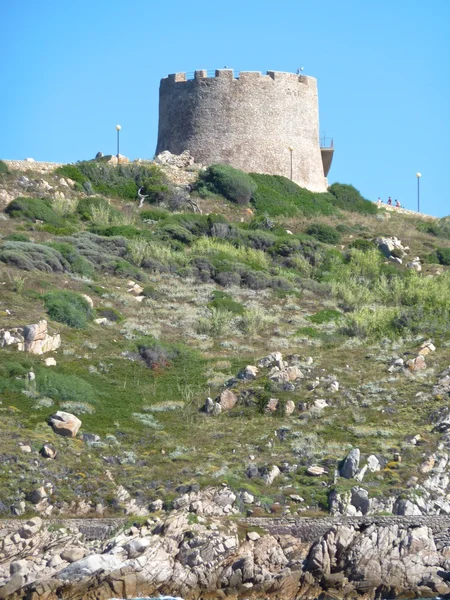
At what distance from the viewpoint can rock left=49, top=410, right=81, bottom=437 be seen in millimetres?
29406

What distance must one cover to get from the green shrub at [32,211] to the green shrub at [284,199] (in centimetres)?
1051

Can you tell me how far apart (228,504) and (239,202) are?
3107 centimetres

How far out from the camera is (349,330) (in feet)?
131

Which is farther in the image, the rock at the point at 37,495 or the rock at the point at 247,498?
the rock at the point at 247,498

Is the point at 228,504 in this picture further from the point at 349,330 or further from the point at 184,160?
the point at 184,160

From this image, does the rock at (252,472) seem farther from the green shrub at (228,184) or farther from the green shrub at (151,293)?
the green shrub at (228,184)

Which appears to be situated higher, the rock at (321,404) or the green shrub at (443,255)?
the green shrub at (443,255)

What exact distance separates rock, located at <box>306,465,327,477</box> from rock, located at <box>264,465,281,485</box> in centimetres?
64

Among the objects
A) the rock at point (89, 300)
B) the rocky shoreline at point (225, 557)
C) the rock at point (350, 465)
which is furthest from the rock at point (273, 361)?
the rocky shoreline at point (225, 557)

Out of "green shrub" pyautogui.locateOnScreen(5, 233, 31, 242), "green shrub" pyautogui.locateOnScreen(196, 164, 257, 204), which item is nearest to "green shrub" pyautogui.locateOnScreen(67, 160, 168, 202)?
"green shrub" pyautogui.locateOnScreen(196, 164, 257, 204)

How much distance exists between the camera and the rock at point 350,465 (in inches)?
1092

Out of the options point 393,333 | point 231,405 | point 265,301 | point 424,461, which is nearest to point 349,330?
point 393,333

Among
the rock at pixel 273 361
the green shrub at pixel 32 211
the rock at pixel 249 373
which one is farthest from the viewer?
the green shrub at pixel 32 211

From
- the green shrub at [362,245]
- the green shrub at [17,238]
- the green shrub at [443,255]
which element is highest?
the green shrub at [362,245]
